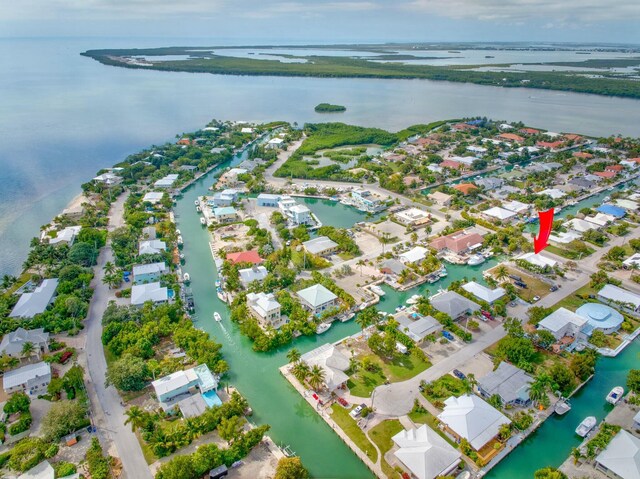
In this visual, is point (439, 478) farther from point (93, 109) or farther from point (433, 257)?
point (93, 109)

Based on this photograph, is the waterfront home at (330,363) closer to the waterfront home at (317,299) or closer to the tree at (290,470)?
the waterfront home at (317,299)

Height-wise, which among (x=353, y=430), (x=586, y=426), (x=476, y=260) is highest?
(x=476, y=260)

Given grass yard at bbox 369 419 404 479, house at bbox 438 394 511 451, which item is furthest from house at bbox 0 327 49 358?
house at bbox 438 394 511 451

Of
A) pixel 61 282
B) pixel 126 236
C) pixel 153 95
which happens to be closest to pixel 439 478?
pixel 61 282

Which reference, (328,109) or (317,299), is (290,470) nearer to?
(317,299)

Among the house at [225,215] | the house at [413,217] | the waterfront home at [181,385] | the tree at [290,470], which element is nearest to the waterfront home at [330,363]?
the tree at [290,470]

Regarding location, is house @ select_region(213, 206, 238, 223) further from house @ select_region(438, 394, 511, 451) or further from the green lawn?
house @ select_region(438, 394, 511, 451)

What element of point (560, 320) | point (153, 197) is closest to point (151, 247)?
point (153, 197)
